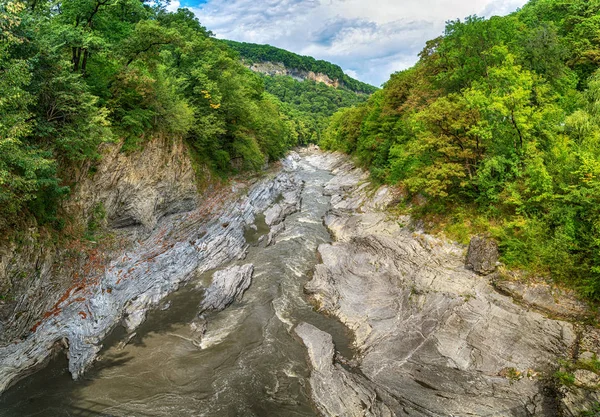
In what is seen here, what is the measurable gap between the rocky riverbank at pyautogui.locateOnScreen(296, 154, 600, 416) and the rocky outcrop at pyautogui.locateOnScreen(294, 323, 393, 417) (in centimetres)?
3

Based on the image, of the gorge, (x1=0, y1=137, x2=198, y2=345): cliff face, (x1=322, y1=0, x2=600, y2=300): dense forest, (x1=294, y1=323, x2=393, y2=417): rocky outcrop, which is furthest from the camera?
(x1=322, y1=0, x2=600, y2=300): dense forest

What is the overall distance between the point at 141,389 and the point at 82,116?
38.3 feet

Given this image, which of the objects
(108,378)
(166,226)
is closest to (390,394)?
(108,378)

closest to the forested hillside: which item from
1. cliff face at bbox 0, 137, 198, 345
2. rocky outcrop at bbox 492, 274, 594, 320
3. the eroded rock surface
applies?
cliff face at bbox 0, 137, 198, 345

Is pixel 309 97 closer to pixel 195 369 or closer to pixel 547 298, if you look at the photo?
pixel 547 298

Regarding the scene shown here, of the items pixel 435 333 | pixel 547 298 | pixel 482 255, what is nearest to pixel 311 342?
pixel 435 333

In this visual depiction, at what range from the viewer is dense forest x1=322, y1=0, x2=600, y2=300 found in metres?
11.8

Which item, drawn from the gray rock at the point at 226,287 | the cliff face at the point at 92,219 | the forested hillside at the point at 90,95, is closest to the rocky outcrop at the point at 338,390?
the gray rock at the point at 226,287

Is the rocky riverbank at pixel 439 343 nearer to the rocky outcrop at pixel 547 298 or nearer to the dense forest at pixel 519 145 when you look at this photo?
the rocky outcrop at pixel 547 298

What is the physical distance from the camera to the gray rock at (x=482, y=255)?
13.8 meters

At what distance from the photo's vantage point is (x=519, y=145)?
15992 millimetres

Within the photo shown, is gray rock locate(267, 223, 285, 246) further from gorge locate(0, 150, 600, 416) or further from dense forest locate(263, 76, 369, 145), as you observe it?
dense forest locate(263, 76, 369, 145)

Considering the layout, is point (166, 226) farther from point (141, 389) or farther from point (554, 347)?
point (554, 347)

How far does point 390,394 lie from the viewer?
1017 centimetres
